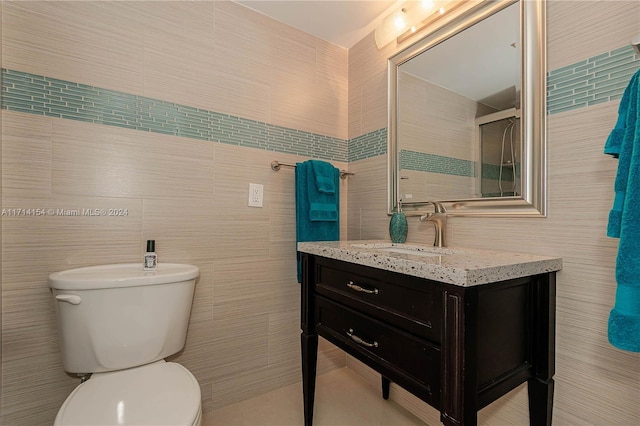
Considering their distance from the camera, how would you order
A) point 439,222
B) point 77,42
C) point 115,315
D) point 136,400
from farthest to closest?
point 439,222
point 77,42
point 115,315
point 136,400

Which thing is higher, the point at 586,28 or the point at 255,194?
the point at 586,28

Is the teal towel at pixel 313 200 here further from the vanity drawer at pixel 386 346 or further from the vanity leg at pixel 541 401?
the vanity leg at pixel 541 401

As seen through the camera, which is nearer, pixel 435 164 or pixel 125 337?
pixel 125 337

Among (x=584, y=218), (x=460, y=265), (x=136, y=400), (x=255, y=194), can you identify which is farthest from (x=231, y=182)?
(x=584, y=218)

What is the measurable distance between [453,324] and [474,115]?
0.92m

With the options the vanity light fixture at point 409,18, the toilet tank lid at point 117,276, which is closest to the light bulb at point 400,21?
the vanity light fixture at point 409,18

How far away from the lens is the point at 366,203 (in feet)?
5.98

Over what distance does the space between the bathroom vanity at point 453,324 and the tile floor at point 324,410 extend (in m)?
0.57

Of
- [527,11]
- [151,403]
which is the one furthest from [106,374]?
[527,11]

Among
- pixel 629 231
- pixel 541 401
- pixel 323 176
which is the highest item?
pixel 323 176

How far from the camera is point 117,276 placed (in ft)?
3.69

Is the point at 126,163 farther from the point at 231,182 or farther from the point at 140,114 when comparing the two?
the point at 231,182

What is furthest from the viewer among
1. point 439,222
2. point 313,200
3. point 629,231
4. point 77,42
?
point 313,200

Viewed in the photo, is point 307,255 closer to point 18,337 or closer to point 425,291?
point 425,291
